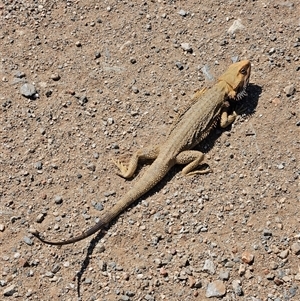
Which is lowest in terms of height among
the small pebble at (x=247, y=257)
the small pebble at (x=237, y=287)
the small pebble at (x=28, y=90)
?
the small pebble at (x=237, y=287)

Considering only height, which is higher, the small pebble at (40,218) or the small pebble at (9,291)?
the small pebble at (40,218)

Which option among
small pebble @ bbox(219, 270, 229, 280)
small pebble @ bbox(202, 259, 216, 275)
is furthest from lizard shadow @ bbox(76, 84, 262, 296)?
small pebble @ bbox(219, 270, 229, 280)

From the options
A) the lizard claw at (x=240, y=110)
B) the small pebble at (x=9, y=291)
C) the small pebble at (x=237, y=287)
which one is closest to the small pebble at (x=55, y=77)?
the lizard claw at (x=240, y=110)

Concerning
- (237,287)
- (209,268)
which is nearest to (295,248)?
(237,287)

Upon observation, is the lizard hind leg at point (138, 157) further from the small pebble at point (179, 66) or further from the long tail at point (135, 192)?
the small pebble at point (179, 66)

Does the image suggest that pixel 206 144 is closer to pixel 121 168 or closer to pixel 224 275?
pixel 121 168

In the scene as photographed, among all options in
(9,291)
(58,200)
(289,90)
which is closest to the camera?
(9,291)

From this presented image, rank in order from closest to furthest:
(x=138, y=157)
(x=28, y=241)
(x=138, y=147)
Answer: (x=28, y=241), (x=138, y=157), (x=138, y=147)
